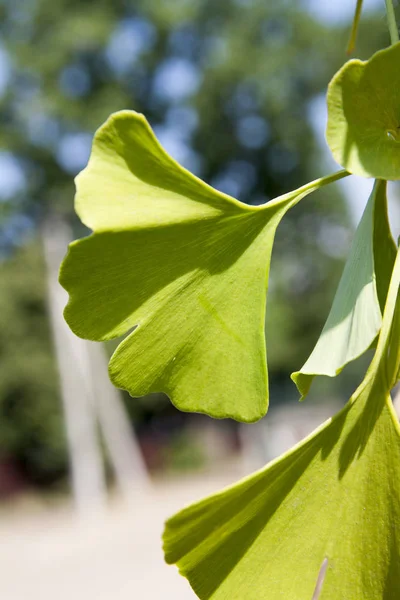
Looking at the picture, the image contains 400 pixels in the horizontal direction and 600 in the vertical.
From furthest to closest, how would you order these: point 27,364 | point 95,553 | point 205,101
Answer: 1. point 205,101
2. point 27,364
3. point 95,553

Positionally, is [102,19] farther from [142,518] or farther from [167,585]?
[167,585]

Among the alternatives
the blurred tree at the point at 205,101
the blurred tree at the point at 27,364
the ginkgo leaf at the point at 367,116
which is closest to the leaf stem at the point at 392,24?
the ginkgo leaf at the point at 367,116

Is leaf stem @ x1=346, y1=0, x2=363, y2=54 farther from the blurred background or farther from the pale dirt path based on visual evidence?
the blurred background

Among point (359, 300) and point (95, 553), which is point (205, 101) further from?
point (359, 300)

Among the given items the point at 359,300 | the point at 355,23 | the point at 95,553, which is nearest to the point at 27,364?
the point at 95,553

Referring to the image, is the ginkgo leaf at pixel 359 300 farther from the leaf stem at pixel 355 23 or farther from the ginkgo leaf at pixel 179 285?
the leaf stem at pixel 355 23

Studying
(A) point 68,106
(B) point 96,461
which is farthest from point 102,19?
(B) point 96,461
